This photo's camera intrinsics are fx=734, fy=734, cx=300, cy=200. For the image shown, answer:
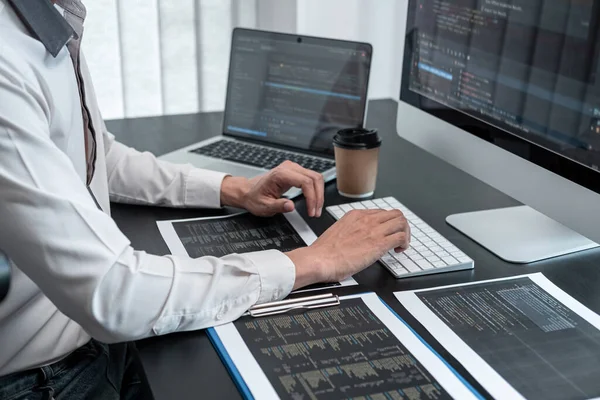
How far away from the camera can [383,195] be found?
1.35m

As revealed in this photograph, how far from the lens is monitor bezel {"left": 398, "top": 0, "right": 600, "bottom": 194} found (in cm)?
101

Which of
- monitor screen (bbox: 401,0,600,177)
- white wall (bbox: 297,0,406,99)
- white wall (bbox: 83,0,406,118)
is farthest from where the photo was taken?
white wall (bbox: 297,0,406,99)

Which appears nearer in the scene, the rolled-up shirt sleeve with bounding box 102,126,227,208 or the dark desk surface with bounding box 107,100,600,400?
the dark desk surface with bounding box 107,100,600,400

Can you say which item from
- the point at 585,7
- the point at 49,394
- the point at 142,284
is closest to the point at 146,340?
the point at 142,284

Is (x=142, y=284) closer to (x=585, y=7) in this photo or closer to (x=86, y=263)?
(x=86, y=263)

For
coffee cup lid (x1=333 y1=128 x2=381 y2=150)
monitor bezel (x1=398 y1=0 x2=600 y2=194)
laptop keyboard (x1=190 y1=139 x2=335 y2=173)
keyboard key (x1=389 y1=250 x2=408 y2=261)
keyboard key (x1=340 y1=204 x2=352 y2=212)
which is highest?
monitor bezel (x1=398 y1=0 x2=600 y2=194)

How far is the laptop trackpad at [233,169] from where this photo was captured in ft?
4.66

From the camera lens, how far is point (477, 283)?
1.02 meters

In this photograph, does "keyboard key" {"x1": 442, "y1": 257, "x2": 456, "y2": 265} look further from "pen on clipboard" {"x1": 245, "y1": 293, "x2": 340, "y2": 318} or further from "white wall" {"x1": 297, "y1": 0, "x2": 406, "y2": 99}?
"white wall" {"x1": 297, "y1": 0, "x2": 406, "y2": 99}

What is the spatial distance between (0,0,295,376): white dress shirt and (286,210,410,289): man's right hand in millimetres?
33

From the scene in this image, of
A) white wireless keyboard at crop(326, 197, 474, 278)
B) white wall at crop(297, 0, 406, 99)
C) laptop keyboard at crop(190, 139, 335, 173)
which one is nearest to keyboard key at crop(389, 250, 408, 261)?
white wireless keyboard at crop(326, 197, 474, 278)

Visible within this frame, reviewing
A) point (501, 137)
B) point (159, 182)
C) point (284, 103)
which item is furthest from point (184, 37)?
point (501, 137)

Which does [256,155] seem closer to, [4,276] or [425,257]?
[425,257]

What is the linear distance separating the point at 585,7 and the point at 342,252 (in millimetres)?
463
